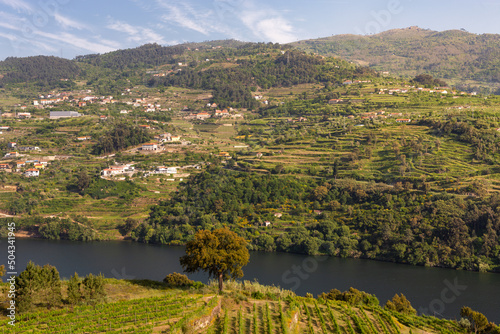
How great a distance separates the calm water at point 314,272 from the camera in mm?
28203

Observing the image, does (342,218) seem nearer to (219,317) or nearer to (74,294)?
(219,317)

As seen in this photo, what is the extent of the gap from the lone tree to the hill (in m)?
120

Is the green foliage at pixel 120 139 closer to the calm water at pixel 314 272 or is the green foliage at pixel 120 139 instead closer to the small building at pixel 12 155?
the small building at pixel 12 155

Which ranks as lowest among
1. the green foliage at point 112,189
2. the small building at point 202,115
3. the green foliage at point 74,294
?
the green foliage at point 112,189

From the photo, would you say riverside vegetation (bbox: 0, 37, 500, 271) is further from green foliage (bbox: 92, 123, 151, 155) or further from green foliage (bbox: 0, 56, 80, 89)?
green foliage (bbox: 0, 56, 80, 89)

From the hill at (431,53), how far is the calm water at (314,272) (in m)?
102

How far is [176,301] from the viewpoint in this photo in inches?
628

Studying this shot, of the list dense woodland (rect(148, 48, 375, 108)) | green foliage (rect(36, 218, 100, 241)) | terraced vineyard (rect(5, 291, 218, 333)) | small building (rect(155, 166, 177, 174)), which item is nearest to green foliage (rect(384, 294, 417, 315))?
terraced vineyard (rect(5, 291, 218, 333))

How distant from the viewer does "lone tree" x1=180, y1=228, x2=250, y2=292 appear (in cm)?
1786

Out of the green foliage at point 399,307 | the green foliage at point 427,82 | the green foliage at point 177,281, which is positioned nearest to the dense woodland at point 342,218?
the green foliage at point 399,307

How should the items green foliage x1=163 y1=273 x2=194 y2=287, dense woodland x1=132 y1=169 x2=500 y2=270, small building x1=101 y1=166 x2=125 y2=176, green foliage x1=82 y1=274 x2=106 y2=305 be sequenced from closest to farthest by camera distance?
green foliage x1=82 y1=274 x2=106 y2=305, green foliage x1=163 y1=273 x2=194 y2=287, dense woodland x1=132 y1=169 x2=500 y2=270, small building x1=101 y1=166 x2=125 y2=176

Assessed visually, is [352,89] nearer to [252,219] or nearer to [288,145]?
[288,145]

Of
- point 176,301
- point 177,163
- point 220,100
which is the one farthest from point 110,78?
point 176,301

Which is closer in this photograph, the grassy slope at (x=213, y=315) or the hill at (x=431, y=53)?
the grassy slope at (x=213, y=315)
